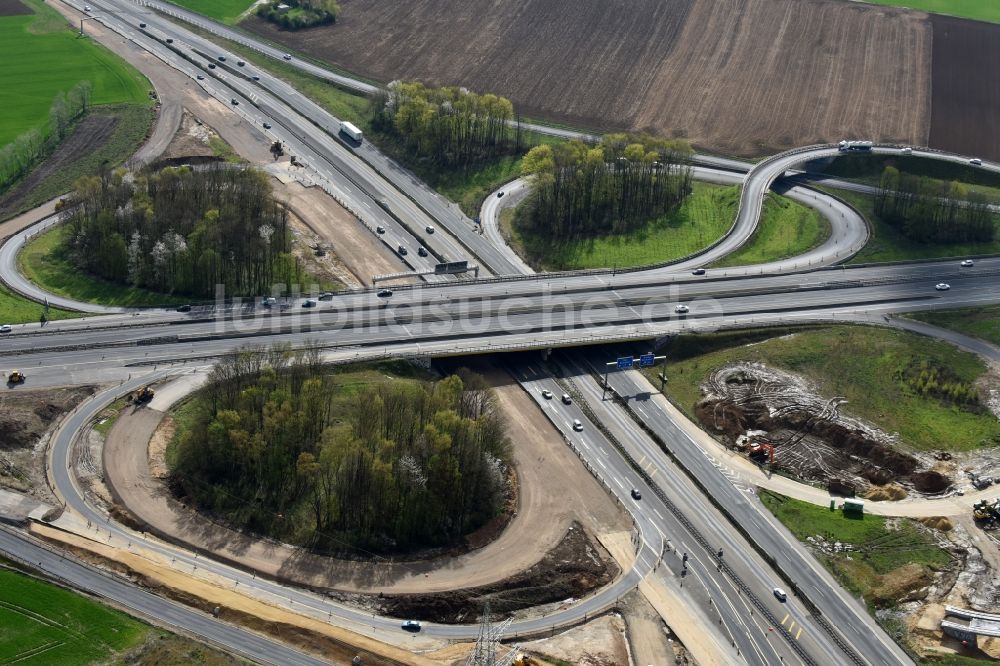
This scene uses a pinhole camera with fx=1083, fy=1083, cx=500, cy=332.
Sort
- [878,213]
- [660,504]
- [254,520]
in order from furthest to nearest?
[878,213], [660,504], [254,520]

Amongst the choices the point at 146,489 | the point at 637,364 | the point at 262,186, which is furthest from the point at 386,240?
the point at 146,489

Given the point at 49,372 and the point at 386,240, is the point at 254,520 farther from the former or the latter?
the point at 386,240

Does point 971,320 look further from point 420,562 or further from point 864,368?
point 420,562

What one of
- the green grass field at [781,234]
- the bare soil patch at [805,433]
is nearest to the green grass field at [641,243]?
the green grass field at [781,234]

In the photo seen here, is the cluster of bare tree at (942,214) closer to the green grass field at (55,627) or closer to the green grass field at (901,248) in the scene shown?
the green grass field at (901,248)

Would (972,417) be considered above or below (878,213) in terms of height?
below

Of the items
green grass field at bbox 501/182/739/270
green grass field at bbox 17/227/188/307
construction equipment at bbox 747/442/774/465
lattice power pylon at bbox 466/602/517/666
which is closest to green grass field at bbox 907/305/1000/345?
green grass field at bbox 501/182/739/270
